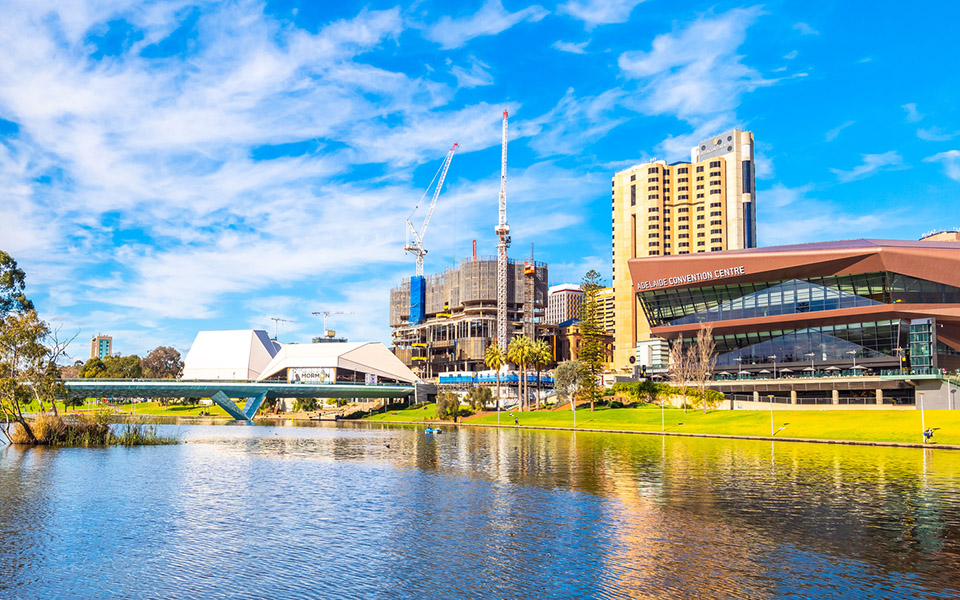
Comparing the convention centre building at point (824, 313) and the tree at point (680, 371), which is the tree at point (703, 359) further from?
the convention centre building at point (824, 313)

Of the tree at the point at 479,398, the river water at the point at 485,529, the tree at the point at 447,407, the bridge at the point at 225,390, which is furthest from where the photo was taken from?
the bridge at the point at 225,390

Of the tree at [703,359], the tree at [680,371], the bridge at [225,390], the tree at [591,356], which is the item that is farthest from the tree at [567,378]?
the bridge at [225,390]

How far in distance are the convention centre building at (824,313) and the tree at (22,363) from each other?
338ft

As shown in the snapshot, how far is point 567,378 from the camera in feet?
500

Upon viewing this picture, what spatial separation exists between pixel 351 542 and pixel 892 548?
72.2 ft

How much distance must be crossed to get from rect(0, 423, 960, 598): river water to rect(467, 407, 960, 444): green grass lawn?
20230 mm

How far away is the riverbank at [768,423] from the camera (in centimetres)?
8231

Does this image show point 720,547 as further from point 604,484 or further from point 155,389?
point 155,389

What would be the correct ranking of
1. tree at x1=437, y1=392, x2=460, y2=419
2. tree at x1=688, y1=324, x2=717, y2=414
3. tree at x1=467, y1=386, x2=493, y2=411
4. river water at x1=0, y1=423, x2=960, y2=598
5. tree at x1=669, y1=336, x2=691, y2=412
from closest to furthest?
1. river water at x1=0, y1=423, x2=960, y2=598
2. tree at x1=688, y1=324, x2=717, y2=414
3. tree at x1=669, y1=336, x2=691, y2=412
4. tree at x1=437, y1=392, x2=460, y2=419
5. tree at x1=467, y1=386, x2=493, y2=411

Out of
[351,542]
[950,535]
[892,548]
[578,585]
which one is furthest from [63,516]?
[950,535]

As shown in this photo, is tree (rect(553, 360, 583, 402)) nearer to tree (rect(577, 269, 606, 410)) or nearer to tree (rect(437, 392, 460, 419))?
tree (rect(577, 269, 606, 410))

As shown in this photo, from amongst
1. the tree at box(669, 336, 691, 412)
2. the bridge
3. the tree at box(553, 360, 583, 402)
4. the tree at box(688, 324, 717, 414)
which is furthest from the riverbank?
the bridge

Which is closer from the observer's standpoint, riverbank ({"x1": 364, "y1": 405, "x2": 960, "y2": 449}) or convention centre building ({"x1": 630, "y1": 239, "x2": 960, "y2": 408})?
riverbank ({"x1": 364, "y1": 405, "x2": 960, "y2": 449})

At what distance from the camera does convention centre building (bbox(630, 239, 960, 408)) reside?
118125 mm
